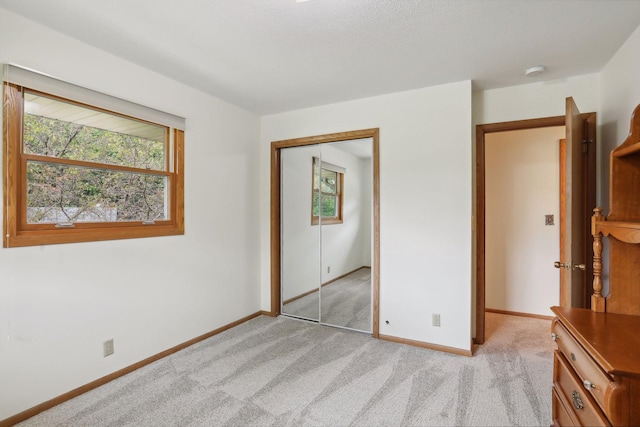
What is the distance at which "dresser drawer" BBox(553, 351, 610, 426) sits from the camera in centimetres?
117

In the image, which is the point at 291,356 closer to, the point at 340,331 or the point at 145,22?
the point at 340,331

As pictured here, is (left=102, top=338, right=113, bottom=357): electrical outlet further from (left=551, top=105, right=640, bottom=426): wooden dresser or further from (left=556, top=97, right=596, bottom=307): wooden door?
(left=556, top=97, right=596, bottom=307): wooden door

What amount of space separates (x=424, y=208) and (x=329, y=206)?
1.09m

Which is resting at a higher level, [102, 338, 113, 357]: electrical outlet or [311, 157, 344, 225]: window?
[311, 157, 344, 225]: window

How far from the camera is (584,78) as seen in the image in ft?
8.40

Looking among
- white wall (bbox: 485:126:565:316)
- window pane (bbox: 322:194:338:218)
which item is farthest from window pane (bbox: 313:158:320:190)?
white wall (bbox: 485:126:565:316)

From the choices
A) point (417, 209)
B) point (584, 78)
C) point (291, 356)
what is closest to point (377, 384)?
point (291, 356)

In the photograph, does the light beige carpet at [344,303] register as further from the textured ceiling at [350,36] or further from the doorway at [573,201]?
the textured ceiling at [350,36]

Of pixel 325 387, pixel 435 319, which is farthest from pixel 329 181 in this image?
pixel 325 387

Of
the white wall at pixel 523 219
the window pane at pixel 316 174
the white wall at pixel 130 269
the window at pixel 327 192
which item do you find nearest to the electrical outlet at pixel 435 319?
the window at pixel 327 192

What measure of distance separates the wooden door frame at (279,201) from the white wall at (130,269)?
23cm

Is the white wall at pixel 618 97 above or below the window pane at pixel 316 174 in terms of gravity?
above

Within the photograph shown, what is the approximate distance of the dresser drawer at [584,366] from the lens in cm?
112

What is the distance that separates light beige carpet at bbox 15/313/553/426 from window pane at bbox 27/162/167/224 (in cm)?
125
